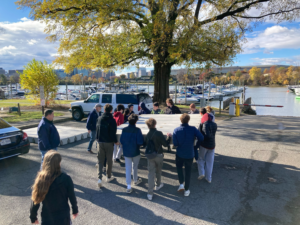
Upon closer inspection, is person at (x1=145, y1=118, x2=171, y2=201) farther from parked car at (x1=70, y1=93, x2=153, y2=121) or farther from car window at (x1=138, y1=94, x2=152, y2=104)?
car window at (x1=138, y1=94, x2=152, y2=104)

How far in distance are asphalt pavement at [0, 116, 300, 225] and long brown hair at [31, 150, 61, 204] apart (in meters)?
Answer: 1.71

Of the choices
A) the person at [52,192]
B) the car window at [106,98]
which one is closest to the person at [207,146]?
the person at [52,192]

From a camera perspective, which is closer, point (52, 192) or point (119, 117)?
point (52, 192)

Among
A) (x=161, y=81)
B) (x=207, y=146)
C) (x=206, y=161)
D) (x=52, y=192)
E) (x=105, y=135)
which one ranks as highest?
(x=161, y=81)

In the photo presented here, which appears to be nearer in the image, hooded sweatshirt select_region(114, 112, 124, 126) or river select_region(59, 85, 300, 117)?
hooded sweatshirt select_region(114, 112, 124, 126)

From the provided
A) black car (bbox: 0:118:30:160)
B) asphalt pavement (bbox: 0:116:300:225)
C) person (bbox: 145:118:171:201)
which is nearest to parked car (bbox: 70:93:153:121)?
asphalt pavement (bbox: 0:116:300:225)

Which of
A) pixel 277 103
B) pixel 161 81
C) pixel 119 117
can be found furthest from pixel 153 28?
pixel 277 103

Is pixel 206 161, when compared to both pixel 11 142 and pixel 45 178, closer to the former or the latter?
pixel 45 178

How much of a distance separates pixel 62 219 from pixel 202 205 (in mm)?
2841

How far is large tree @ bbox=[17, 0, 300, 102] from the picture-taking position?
531 inches

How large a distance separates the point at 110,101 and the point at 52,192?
34.3 ft

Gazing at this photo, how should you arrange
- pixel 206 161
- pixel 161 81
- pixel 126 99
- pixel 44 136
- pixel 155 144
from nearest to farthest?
pixel 155 144
pixel 44 136
pixel 206 161
pixel 126 99
pixel 161 81

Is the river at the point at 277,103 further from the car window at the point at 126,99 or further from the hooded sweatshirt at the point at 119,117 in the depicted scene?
the hooded sweatshirt at the point at 119,117

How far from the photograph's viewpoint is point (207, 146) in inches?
200
